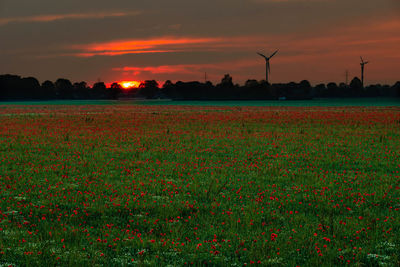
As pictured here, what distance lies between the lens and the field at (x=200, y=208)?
949 cm

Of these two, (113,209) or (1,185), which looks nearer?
(113,209)

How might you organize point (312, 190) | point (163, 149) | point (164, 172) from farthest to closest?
point (163, 149)
point (164, 172)
point (312, 190)

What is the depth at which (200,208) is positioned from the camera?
13.1 m

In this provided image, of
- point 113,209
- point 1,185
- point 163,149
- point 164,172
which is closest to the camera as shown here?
point 113,209

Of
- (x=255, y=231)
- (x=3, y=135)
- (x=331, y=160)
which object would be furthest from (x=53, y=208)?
(x=3, y=135)

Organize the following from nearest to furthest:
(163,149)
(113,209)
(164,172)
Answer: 1. (113,209)
2. (164,172)
3. (163,149)

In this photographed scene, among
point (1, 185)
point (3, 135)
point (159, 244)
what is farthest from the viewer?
point (3, 135)

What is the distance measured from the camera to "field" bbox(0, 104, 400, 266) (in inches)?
374

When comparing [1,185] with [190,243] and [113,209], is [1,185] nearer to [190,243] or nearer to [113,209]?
[113,209]

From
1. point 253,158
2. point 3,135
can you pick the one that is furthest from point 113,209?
point 3,135

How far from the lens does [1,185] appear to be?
648 inches

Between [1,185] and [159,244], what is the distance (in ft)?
30.0

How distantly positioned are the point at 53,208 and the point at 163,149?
14043 mm

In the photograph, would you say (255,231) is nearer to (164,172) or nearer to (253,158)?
(164,172)
